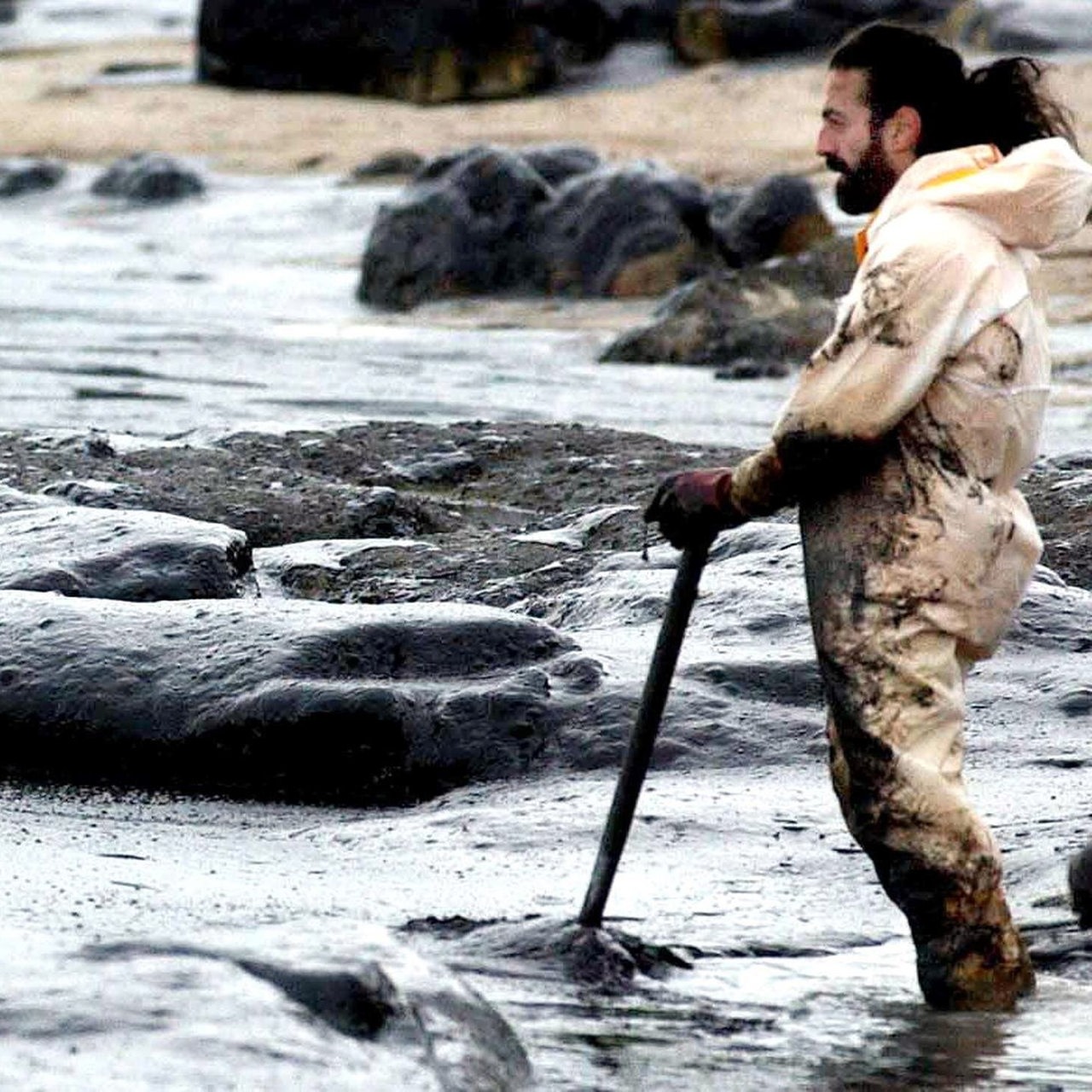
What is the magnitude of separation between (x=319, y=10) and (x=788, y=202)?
40.9ft

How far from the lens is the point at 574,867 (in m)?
5.70

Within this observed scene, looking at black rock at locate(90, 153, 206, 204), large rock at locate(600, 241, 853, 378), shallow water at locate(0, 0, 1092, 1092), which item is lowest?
black rock at locate(90, 153, 206, 204)

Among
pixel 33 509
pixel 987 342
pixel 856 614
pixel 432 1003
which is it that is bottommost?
pixel 33 509

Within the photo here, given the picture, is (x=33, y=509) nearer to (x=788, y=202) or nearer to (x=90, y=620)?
(x=90, y=620)

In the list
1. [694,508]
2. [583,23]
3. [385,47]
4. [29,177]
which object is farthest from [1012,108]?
[583,23]

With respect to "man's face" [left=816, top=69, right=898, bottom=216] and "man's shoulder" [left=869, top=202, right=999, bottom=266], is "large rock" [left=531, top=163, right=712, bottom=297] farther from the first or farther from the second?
"man's shoulder" [left=869, top=202, right=999, bottom=266]

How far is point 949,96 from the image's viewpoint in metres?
4.73

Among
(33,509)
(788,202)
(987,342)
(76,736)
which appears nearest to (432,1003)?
(987,342)

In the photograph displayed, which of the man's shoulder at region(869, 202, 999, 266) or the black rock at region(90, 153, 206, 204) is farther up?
the man's shoulder at region(869, 202, 999, 266)

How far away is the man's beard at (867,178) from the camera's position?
473 cm

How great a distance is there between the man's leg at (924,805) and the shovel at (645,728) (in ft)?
0.85

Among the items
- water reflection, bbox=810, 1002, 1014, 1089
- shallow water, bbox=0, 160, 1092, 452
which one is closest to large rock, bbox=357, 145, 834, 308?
shallow water, bbox=0, 160, 1092, 452

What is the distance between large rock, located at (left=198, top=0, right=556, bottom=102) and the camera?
29.5 m

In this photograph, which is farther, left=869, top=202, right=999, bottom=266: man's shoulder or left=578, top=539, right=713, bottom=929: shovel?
left=578, top=539, right=713, bottom=929: shovel
